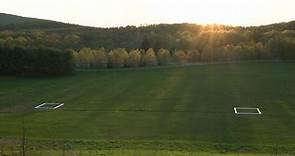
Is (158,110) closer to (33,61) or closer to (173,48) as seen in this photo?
(33,61)

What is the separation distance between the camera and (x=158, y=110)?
4516 cm

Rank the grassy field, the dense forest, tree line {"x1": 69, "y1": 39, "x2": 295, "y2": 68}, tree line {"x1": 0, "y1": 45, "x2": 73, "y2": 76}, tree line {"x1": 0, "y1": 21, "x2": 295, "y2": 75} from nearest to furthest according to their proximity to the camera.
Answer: the grassy field < tree line {"x1": 0, "y1": 45, "x2": 73, "y2": 76} < tree line {"x1": 0, "y1": 21, "x2": 295, "y2": 75} < tree line {"x1": 69, "y1": 39, "x2": 295, "y2": 68} < the dense forest

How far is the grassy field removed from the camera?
3181cm

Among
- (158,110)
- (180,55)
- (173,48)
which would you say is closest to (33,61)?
(180,55)

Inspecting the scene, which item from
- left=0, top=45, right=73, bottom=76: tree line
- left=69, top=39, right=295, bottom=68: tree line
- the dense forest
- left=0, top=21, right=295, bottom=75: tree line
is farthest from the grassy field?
the dense forest

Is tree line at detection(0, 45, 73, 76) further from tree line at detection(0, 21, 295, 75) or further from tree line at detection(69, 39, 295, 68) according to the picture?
tree line at detection(69, 39, 295, 68)

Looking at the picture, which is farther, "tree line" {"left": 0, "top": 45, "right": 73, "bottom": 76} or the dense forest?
the dense forest

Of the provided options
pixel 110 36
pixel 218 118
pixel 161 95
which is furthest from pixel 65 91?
pixel 110 36

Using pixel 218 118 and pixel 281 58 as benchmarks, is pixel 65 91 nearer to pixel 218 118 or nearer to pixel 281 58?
pixel 218 118

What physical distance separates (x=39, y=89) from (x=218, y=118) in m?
26.2

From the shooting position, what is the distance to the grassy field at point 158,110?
104 feet

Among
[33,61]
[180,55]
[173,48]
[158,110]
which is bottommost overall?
[158,110]

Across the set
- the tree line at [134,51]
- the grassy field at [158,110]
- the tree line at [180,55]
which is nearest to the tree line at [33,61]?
the tree line at [134,51]

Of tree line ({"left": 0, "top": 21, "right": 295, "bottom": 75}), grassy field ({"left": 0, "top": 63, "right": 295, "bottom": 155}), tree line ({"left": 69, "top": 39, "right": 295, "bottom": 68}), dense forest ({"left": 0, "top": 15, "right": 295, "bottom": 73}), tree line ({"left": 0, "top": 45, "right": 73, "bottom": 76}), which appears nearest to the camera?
grassy field ({"left": 0, "top": 63, "right": 295, "bottom": 155})
